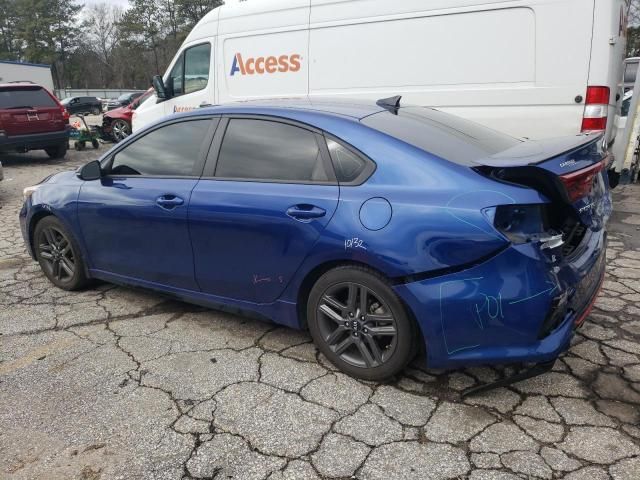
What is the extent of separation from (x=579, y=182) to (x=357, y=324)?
127cm

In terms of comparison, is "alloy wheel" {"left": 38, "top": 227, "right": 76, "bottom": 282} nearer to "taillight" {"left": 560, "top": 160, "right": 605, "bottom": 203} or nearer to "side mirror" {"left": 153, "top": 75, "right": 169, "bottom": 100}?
"taillight" {"left": 560, "top": 160, "right": 605, "bottom": 203}

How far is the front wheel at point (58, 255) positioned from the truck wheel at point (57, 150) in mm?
9016

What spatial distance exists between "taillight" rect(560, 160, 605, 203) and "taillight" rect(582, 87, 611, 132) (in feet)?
9.75

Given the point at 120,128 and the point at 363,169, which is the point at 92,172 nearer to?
the point at 363,169

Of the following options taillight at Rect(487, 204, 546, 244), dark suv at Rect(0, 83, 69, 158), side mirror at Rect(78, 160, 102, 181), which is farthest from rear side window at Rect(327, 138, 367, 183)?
dark suv at Rect(0, 83, 69, 158)

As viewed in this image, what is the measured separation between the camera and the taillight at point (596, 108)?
507cm

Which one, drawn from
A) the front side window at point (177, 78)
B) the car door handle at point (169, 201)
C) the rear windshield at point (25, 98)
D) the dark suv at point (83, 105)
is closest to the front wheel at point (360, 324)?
the car door handle at point (169, 201)

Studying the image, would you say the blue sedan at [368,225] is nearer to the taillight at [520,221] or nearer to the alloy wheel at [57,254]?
the taillight at [520,221]

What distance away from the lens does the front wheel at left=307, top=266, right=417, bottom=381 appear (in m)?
2.57

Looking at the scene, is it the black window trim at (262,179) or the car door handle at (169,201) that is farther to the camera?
the car door handle at (169,201)

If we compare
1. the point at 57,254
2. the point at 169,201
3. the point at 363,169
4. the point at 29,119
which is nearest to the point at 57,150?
the point at 29,119

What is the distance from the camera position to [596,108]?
511 centimetres

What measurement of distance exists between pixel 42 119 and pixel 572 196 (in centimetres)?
1180

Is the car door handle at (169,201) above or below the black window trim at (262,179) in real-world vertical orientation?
below
